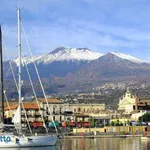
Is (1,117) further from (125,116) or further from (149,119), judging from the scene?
(125,116)

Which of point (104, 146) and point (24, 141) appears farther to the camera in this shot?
point (104, 146)

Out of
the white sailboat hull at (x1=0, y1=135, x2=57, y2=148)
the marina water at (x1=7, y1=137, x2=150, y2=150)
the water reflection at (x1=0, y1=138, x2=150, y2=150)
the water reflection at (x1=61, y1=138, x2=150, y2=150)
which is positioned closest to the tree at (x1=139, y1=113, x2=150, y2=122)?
the marina water at (x1=7, y1=137, x2=150, y2=150)

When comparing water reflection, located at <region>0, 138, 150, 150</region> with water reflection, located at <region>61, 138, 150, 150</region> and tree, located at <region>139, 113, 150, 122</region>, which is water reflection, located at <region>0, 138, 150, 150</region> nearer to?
water reflection, located at <region>61, 138, 150, 150</region>

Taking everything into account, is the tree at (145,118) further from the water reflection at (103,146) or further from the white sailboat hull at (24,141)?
the white sailboat hull at (24,141)

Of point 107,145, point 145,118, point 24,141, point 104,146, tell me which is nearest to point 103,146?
point 104,146

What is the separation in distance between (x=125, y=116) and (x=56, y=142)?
412ft

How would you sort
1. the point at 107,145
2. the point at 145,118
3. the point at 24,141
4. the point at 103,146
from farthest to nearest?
the point at 145,118, the point at 107,145, the point at 103,146, the point at 24,141

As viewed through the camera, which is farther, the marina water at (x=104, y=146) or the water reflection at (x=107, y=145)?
the water reflection at (x=107, y=145)

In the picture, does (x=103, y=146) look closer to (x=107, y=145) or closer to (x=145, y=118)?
(x=107, y=145)

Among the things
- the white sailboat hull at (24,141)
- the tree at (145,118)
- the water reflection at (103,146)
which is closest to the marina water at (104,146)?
the water reflection at (103,146)

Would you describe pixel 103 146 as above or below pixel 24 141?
below

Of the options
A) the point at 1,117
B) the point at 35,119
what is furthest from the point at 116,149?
the point at 35,119

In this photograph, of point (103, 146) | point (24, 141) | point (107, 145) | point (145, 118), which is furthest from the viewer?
point (145, 118)

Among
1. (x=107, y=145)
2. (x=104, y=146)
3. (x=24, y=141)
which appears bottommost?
(x=107, y=145)
